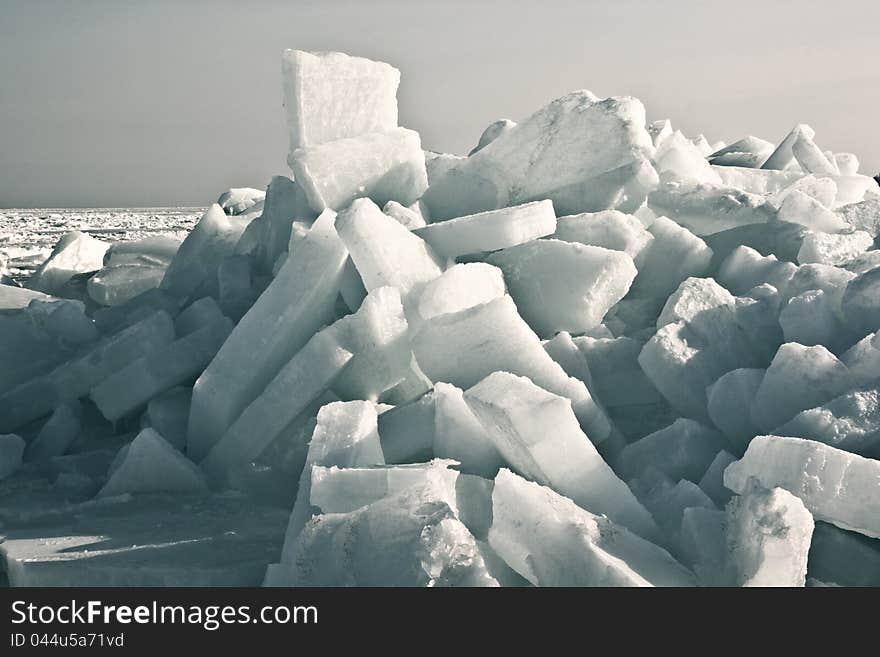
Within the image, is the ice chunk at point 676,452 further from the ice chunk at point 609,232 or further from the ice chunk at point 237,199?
the ice chunk at point 237,199

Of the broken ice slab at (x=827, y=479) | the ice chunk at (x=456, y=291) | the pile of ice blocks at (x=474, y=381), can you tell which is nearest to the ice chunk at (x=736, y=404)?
the pile of ice blocks at (x=474, y=381)

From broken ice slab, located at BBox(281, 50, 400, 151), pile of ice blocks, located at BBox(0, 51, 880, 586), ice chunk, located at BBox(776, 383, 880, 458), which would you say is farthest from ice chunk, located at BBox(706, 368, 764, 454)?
broken ice slab, located at BBox(281, 50, 400, 151)

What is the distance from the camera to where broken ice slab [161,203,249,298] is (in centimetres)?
421

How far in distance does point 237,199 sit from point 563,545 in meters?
4.89

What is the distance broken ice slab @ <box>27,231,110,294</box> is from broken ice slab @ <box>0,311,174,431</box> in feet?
8.02

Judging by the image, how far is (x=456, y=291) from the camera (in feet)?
9.06

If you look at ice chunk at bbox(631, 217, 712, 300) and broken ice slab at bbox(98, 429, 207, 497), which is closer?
broken ice slab at bbox(98, 429, 207, 497)

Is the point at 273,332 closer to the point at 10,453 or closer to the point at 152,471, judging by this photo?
the point at 152,471

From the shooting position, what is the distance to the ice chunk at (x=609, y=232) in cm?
317

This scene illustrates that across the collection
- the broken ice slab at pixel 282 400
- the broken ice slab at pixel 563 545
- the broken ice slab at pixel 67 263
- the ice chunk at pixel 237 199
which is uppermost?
the broken ice slab at pixel 563 545

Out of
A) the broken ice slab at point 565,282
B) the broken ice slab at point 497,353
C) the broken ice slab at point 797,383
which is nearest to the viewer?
the broken ice slab at point 797,383

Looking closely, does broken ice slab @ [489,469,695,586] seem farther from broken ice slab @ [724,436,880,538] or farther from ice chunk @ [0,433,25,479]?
ice chunk @ [0,433,25,479]

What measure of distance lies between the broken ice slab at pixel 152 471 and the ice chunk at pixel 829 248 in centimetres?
210

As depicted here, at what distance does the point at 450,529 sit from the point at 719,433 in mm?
991
